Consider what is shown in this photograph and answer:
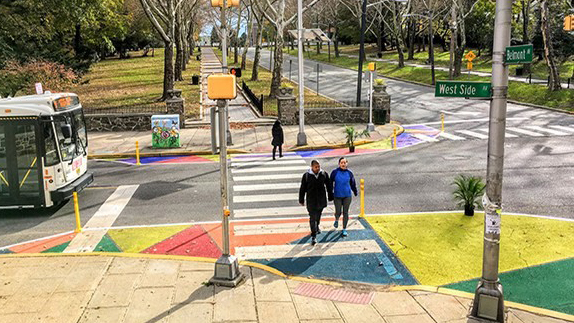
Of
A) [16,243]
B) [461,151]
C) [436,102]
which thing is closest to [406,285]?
[16,243]

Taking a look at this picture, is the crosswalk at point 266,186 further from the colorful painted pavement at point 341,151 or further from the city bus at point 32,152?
the city bus at point 32,152

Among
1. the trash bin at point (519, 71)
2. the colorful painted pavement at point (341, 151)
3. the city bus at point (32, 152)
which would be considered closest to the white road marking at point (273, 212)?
the city bus at point (32, 152)

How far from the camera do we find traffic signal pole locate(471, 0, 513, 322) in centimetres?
689

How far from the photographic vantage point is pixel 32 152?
12.8m

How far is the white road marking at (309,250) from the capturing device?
10336 mm

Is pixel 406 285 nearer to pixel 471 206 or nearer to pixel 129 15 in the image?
pixel 471 206

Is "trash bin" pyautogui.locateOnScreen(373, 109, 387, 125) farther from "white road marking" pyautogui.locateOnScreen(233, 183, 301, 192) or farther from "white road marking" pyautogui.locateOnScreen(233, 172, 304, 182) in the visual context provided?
"white road marking" pyautogui.locateOnScreen(233, 183, 301, 192)

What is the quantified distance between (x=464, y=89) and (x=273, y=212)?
7033 mm

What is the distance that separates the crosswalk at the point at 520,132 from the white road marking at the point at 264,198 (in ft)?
36.4

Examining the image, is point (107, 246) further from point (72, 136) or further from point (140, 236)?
point (72, 136)

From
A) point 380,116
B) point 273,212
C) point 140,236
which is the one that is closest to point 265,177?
point 273,212

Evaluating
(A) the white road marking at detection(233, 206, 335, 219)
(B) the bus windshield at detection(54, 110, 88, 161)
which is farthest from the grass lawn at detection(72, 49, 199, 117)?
(A) the white road marking at detection(233, 206, 335, 219)

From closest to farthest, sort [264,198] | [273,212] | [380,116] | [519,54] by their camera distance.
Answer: [519,54] → [273,212] → [264,198] → [380,116]

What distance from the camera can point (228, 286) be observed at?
8.70m
